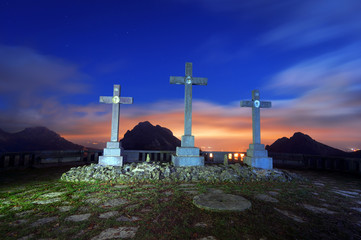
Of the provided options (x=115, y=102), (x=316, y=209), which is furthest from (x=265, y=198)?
(x=115, y=102)

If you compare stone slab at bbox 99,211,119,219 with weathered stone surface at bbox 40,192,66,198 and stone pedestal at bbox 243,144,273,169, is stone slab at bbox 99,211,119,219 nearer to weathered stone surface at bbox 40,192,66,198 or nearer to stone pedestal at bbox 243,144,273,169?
weathered stone surface at bbox 40,192,66,198

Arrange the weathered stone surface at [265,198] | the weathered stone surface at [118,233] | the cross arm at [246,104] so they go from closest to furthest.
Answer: the weathered stone surface at [118,233]
the weathered stone surface at [265,198]
the cross arm at [246,104]

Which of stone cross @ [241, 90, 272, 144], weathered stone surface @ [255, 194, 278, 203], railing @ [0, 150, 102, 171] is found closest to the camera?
weathered stone surface @ [255, 194, 278, 203]

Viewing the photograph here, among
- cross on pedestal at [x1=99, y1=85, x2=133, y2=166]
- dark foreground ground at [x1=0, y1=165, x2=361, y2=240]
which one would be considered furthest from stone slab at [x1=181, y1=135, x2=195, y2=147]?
dark foreground ground at [x1=0, y1=165, x2=361, y2=240]

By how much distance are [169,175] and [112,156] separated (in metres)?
3.52

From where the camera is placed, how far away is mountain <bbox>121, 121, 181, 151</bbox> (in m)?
37.3

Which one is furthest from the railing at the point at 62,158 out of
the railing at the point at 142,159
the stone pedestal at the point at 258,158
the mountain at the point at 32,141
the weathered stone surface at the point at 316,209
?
the mountain at the point at 32,141

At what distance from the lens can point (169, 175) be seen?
7223mm

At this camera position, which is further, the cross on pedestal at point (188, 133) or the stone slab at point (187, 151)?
the stone slab at point (187, 151)

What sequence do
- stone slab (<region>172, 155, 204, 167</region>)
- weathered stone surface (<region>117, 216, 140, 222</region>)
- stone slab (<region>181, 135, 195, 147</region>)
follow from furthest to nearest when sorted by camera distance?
stone slab (<region>181, 135, 195, 147</region>) < stone slab (<region>172, 155, 204, 167</region>) < weathered stone surface (<region>117, 216, 140, 222</region>)

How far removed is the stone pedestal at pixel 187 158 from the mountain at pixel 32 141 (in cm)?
12093

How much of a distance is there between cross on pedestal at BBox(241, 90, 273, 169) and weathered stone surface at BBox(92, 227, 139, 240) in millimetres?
8158

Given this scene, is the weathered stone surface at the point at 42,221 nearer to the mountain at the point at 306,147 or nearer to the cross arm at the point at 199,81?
the cross arm at the point at 199,81

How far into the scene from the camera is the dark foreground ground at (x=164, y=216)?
2.86 metres
